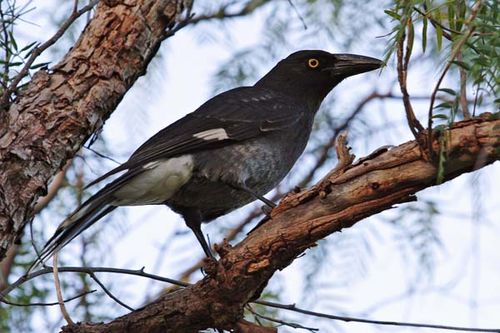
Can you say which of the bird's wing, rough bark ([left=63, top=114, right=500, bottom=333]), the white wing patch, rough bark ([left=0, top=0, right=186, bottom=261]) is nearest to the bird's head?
the bird's wing

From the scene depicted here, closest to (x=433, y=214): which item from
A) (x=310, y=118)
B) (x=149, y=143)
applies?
(x=310, y=118)

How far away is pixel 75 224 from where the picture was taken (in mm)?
4594

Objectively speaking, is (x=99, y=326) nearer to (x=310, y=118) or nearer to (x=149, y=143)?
(x=149, y=143)

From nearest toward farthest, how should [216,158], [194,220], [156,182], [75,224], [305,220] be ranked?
[305,220] < [75,224] < [156,182] < [216,158] < [194,220]

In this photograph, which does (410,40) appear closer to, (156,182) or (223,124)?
(156,182)

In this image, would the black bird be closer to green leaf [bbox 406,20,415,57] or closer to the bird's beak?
the bird's beak

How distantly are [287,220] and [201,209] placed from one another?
1845mm

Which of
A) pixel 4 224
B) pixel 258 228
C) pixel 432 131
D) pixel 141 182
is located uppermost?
pixel 141 182

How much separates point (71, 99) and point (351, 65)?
208 cm

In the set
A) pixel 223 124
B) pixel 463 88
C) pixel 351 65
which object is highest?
pixel 351 65

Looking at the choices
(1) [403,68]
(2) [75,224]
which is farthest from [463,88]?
(2) [75,224]

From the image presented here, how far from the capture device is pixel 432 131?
3.14 meters

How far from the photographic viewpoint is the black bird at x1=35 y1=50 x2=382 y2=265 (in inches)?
196

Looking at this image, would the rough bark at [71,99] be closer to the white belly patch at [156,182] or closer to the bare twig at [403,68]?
the white belly patch at [156,182]
